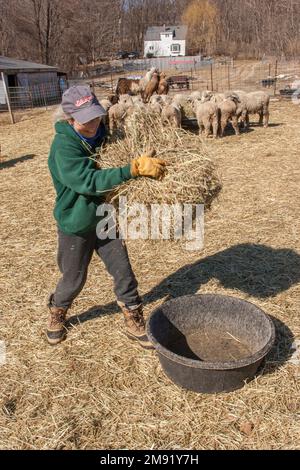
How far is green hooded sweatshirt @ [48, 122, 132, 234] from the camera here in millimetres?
2837

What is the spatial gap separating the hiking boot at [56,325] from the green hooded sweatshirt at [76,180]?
945 millimetres

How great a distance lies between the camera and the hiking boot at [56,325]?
3812mm

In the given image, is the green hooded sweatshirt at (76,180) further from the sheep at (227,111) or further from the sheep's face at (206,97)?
the sheep's face at (206,97)

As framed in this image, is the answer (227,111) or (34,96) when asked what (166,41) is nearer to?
(34,96)

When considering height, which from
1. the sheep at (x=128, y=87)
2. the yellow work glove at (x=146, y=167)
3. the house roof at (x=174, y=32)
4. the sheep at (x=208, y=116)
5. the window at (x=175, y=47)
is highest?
the house roof at (x=174, y=32)

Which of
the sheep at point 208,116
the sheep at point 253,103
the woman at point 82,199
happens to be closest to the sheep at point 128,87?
the sheep at point 253,103

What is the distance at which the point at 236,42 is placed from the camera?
64500 millimetres

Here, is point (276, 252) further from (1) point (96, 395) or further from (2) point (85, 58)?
(2) point (85, 58)

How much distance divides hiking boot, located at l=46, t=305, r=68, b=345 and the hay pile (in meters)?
1.27

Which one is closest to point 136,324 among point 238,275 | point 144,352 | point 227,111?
point 144,352

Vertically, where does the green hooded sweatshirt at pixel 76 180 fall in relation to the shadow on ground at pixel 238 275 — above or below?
above

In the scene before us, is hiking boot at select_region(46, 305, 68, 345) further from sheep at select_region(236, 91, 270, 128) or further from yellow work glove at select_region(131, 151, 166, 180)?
sheep at select_region(236, 91, 270, 128)

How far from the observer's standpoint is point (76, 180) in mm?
2893
